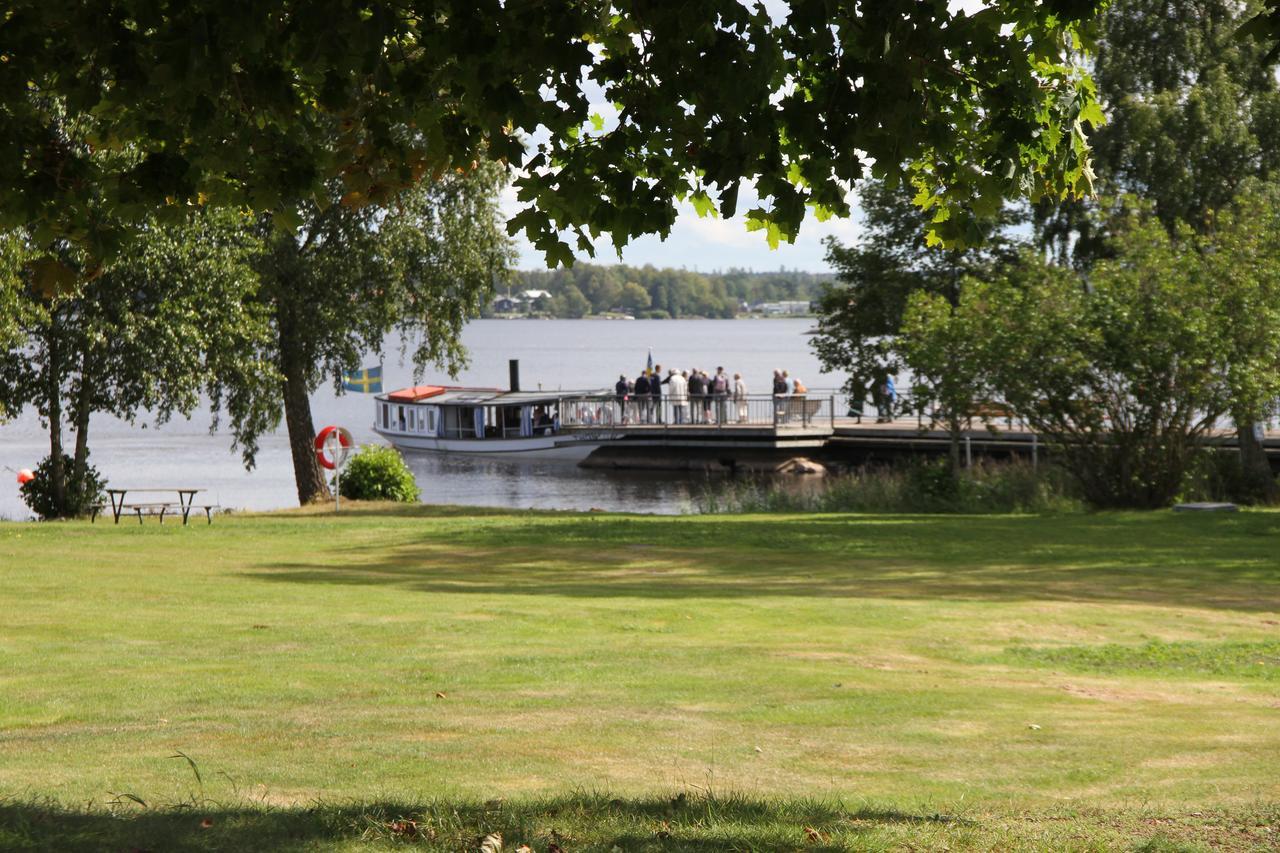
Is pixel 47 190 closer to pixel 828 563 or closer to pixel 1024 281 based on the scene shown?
pixel 828 563

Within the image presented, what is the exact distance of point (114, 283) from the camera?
27.0m

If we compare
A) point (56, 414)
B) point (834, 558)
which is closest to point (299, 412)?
point (56, 414)

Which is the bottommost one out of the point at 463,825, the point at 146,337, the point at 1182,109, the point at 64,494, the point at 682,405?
the point at 463,825

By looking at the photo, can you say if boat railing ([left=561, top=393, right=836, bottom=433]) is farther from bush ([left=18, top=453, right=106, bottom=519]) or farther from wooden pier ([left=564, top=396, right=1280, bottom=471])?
bush ([left=18, top=453, right=106, bottom=519])

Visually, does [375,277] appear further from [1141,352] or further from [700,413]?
[700,413]

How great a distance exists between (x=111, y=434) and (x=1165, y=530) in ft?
198

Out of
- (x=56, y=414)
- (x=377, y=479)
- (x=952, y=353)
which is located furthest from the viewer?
(x=377, y=479)

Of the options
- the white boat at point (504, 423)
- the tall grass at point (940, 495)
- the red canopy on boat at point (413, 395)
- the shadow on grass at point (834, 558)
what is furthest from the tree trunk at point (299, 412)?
the red canopy on boat at point (413, 395)

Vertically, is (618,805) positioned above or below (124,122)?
below

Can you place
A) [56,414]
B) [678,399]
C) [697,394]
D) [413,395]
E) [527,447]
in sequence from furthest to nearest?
[413,395] < [527,447] < [697,394] < [678,399] < [56,414]

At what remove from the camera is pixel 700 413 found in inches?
2130

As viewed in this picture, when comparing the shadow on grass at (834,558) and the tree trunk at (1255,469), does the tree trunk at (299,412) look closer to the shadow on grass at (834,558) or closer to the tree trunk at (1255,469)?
the shadow on grass at (834,558)

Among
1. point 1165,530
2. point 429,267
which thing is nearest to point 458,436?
point 429,267

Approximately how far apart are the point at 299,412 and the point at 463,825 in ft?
96.9
